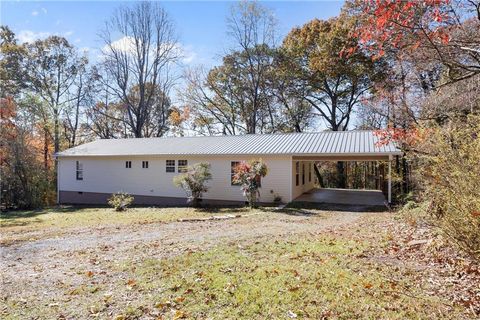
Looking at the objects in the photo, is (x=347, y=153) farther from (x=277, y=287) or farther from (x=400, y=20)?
(x=277, y=287)

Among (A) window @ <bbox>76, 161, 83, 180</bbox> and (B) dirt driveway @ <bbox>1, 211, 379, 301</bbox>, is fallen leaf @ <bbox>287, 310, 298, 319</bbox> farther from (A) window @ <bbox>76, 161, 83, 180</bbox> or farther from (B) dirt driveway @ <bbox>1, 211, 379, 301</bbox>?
(A) window @ <bbox>76, 161, 83, 180</bbox>

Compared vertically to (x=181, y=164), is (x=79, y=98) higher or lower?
higher

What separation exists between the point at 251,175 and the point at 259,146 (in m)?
2.81

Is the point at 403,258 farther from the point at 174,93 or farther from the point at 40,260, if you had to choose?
the point at 174,93

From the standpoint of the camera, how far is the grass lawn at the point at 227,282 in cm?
365

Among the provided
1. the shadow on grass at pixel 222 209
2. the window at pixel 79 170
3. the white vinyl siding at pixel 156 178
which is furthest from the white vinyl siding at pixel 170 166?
the window at pixel 79 170

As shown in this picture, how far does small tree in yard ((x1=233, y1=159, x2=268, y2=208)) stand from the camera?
14.0 metres

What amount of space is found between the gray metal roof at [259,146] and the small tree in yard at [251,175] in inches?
53.7

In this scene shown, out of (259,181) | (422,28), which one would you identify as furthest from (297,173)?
(422,28)

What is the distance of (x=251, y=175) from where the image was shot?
14062 millimetres

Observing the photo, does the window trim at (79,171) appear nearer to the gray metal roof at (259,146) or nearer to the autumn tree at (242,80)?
the gray metal roof at (259,146)

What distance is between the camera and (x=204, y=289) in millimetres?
4258

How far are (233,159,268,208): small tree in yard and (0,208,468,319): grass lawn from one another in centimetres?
666

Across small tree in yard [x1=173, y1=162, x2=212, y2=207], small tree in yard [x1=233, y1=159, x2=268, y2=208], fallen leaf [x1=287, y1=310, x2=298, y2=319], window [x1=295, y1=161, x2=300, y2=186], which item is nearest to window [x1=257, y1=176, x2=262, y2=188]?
small tree in yard [x1=233, y1=159, x2=268, y2=208]
